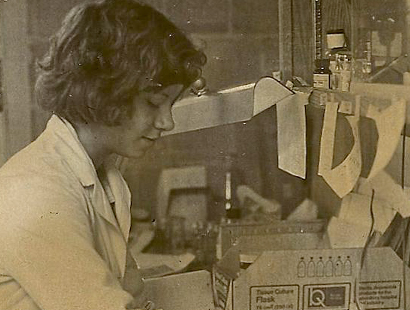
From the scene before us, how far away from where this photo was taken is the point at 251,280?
103 centimetres

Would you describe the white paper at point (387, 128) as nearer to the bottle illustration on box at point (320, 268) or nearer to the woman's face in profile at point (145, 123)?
the bottle illustration on box at point (320, 268)

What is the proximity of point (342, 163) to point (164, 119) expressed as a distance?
287 millimetres

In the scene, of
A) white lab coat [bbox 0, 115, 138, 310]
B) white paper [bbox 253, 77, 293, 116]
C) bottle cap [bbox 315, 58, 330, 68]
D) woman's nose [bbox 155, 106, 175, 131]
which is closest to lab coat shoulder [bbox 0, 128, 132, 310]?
white lab coat [bbox 0, 115, 138, 310]

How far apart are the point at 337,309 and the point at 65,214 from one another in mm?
465

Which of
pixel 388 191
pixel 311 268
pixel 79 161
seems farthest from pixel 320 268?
pixel 79 161

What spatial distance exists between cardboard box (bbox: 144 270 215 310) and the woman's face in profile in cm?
20

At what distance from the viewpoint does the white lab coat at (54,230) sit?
913mm

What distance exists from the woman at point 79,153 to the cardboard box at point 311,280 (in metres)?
0.17

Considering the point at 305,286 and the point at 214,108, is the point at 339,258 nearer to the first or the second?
the point at 305,286

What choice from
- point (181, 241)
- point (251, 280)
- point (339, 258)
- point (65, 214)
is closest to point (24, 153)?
point (65, 214)

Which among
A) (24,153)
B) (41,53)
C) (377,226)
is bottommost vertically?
(377,226)

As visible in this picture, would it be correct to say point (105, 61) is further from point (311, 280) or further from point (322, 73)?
point (311, 280)

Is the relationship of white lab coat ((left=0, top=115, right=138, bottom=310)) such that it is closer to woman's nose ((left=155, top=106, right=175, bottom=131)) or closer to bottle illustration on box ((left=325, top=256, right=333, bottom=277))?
woman's nose ((left=155, top=106, right=175, bottom=131))

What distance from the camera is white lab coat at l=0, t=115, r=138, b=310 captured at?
0.91 metres
